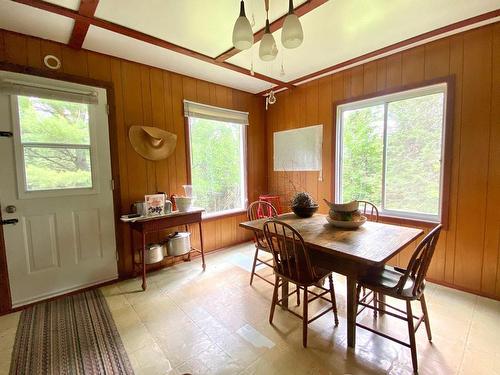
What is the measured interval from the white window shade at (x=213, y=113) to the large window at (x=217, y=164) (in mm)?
28

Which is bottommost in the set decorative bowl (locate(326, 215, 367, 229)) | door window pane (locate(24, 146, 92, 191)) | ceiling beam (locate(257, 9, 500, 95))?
decorative bowl (locate(326, 215, 367, 229))

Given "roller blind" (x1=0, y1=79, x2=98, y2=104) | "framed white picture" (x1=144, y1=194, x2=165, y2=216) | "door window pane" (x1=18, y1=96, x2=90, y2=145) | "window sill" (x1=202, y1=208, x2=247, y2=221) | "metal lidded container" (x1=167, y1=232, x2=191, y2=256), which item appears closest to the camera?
"roller blind" (x1=0, y1=79, x2=98, y2=104)

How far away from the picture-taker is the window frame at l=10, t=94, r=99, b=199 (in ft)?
6.77

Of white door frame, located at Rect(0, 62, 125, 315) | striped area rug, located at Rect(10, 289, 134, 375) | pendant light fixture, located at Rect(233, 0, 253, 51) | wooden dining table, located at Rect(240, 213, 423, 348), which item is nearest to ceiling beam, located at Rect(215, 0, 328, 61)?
pendant light fixture, located at Rect(233, 0, 253, 51)

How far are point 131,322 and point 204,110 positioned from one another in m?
2.57

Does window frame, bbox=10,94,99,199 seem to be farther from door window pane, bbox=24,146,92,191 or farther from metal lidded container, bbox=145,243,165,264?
metal lidded container, bbox=145,243,165,264

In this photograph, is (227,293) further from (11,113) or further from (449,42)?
(449,42)

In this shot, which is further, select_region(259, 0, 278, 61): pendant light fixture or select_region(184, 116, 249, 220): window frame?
select_region(184, 116, 249, 220): window frame

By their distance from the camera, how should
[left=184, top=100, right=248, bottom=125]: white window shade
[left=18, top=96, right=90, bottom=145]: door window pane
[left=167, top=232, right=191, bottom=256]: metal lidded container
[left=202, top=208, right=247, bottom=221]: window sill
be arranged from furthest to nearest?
[left=202, top=208, right=247, bottom=221]: window sill
[left=184, top=100, right=248, bottom=125]: white window shade
[left=167, top=232, right=191, bottom=256]: metal lidded container
[left=18, top=96, right=90, bottom=145]: door window pane

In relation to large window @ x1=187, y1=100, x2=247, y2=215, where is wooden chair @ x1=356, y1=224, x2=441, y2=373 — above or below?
below

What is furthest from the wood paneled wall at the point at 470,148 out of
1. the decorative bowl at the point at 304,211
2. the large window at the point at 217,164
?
the large window at the point at 217,164

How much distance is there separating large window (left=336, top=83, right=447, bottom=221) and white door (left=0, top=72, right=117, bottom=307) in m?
2.88

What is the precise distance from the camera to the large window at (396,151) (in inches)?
95.9

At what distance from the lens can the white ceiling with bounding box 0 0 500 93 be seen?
179 cm
